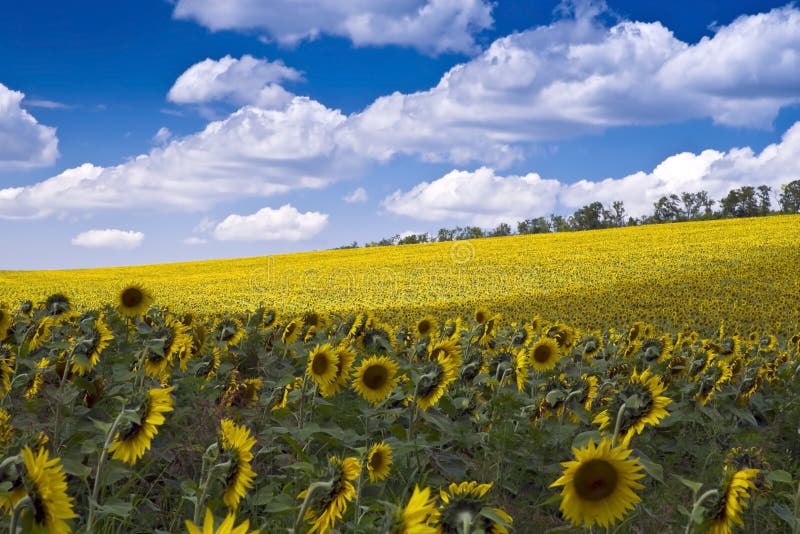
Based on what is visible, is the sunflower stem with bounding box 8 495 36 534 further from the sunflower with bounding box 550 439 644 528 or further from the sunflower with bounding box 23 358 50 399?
the sunflower with bounding box 23 358 50 399

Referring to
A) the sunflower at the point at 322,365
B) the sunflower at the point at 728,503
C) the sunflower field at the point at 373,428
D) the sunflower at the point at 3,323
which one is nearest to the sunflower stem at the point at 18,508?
the sunflower field at the point at 373,428

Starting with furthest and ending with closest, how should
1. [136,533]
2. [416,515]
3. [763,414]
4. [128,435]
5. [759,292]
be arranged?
[759,292] → [763,414] → [136,533] → [128,435] → [416,515]

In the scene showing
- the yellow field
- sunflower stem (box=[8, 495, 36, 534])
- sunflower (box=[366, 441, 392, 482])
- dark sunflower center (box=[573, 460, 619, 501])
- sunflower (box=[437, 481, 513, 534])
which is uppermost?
sunflower stem (box=[8, 495, 36, 534])

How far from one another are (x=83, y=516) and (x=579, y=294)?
70.0 feet

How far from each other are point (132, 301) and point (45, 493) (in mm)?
3888

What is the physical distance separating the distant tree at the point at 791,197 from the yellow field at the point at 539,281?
4348 cm

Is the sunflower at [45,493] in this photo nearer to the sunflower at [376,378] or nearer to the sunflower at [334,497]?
the sunflower at [334,497]

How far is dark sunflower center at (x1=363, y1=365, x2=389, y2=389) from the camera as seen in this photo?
4164 mm

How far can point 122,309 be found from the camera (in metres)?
5.48

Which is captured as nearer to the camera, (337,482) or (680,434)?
(337,482)

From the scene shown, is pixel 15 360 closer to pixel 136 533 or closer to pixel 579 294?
pixel 136 533

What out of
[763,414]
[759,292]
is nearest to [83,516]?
[763,414]

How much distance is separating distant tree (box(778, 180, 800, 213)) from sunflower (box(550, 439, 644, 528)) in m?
95.4

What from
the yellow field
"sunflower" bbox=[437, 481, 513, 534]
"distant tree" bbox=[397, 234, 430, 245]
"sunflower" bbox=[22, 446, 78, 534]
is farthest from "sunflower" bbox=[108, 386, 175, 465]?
"distant tree" bbox=[397, 234, 430, 245]
